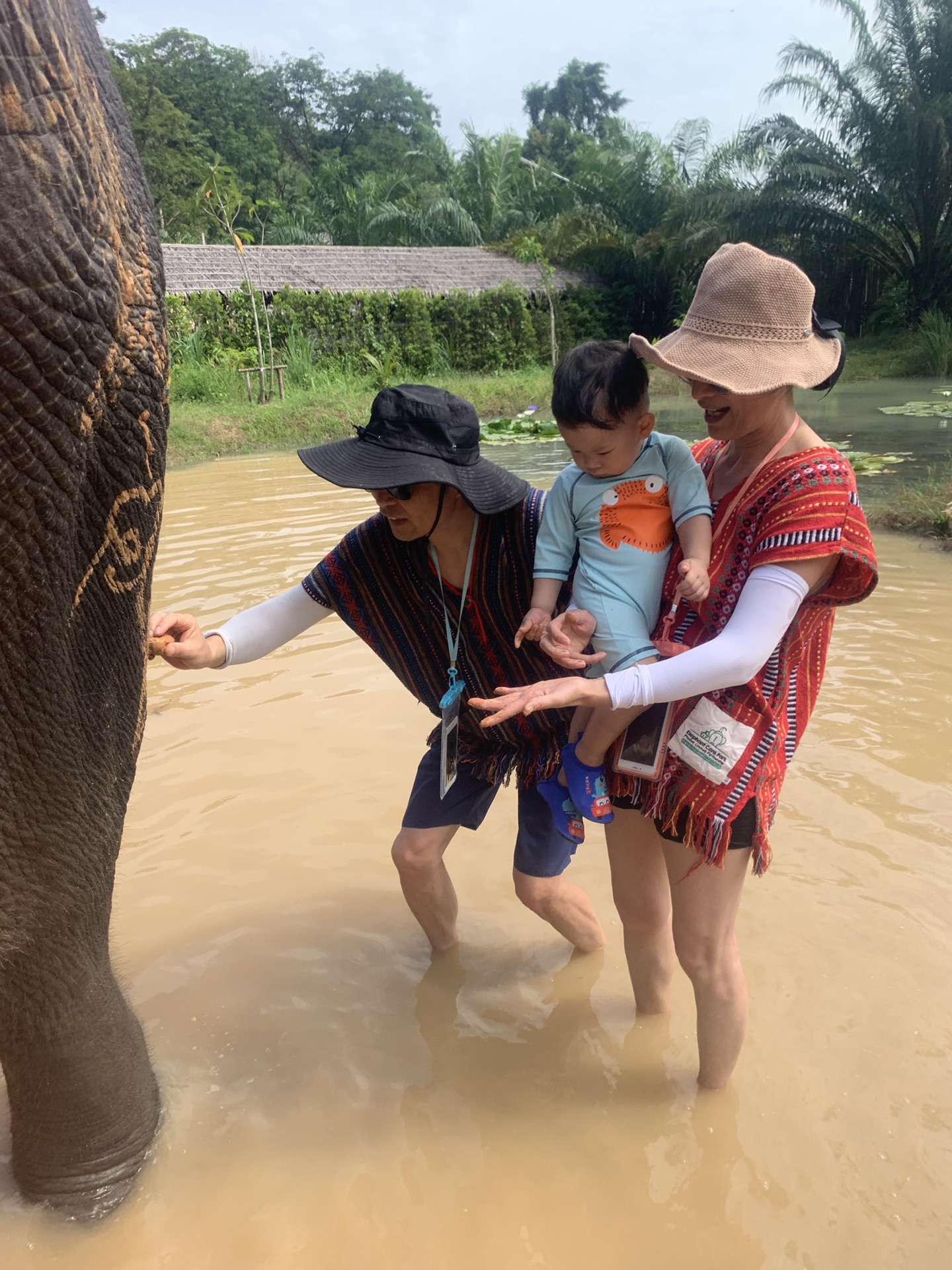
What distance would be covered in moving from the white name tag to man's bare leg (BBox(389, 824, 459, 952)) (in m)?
0.83

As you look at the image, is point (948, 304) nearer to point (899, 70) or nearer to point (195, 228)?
point (899, 70)

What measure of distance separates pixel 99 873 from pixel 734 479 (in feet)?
4.14

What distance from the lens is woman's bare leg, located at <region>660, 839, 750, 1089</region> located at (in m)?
1.83

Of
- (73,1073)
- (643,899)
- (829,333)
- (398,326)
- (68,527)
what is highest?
(829,333)

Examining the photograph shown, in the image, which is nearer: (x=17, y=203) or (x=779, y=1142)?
(x=17, y=203)

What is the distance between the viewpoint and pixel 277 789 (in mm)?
3604

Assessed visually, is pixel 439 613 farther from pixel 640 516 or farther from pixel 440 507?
pixel 640 516

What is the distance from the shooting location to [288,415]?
42.2ft

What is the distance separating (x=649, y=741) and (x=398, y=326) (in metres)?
17.7

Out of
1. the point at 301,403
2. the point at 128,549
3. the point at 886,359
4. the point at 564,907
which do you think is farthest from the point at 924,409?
the point at 128,549

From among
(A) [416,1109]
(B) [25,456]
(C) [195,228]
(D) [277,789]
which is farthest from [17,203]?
(C) [195,228]

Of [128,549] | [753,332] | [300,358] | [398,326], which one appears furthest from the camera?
[398,326]

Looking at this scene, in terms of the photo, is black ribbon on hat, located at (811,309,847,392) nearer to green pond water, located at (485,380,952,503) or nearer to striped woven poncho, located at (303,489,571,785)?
striped woven poncho, located at (303,489,571,785)

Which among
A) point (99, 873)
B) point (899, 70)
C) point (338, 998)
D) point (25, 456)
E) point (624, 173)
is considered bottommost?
point (338, 998)
